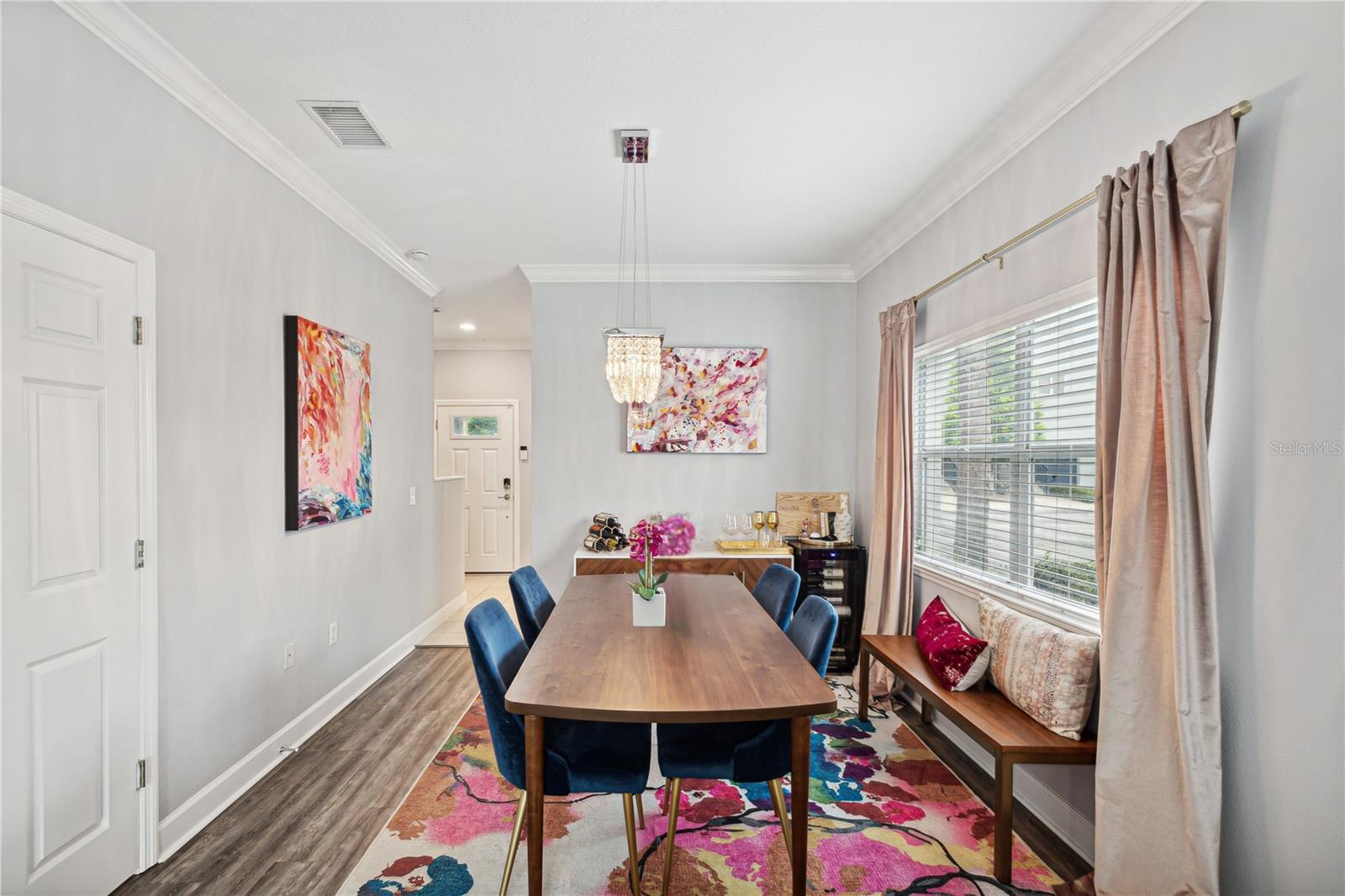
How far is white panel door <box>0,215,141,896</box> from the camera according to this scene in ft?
5.36

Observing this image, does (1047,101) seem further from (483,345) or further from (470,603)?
(483,345)

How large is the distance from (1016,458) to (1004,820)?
1.37 m

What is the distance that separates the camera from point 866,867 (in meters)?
2.10

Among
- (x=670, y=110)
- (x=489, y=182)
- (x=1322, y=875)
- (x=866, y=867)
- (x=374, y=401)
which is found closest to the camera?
(x=1322, y=875)

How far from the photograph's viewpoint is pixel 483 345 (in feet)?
24.3

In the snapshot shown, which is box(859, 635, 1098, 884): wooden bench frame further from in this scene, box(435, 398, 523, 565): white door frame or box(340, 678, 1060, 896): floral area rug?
box(435, 398, 523, 565): white door frame

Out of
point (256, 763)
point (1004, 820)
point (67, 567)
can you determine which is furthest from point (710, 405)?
point (67, 567)

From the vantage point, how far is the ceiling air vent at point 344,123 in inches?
94.2

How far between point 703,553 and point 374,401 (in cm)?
228

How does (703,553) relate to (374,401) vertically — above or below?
below

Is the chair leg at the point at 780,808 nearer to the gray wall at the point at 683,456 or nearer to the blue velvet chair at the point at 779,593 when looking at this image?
the blue velvet chair at the point at 779,593

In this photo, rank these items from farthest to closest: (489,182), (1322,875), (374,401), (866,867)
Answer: (374,401) → (489,182) → (866,867) → (1322,875)

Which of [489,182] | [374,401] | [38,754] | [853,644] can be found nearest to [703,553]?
[853,644]

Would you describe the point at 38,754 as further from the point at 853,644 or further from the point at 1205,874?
the point at 853,644
